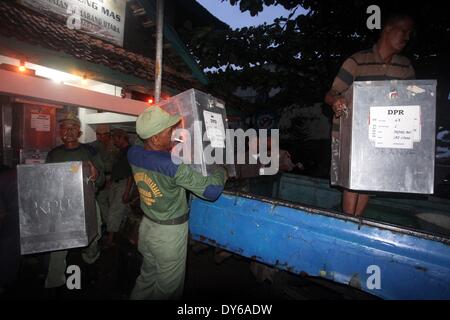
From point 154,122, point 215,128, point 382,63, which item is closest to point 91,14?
point 154,122

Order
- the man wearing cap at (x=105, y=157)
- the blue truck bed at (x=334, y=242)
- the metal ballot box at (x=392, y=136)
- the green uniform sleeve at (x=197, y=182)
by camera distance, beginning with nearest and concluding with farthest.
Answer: the blue truck bed at (x=334, y=242), the metal ballot box at (x=392, y=136), the green uniform sleeve at (x=197, y=182), the man wearing cap at (x=105, y=157)

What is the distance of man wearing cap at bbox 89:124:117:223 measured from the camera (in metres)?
5.19

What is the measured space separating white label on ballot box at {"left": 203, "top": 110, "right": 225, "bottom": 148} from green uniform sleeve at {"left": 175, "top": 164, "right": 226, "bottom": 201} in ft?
1.14

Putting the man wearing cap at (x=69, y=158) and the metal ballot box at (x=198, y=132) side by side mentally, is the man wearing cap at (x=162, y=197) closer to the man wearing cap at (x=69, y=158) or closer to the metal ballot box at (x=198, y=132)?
the metal ballot box at (x=198, y=132)

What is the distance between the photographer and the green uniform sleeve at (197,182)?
2.27 metres

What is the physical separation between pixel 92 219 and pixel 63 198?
0.47 meters

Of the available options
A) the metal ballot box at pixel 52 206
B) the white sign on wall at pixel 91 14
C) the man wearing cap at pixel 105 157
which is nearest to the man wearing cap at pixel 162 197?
the metal ballot box at pixel 52 206

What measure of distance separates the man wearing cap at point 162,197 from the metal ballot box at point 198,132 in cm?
11

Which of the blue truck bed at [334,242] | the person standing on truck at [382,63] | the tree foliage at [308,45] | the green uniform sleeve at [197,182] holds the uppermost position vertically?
the tree foliage at [308,45]

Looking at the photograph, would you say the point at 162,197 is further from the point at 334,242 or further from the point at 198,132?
the point at 334,242

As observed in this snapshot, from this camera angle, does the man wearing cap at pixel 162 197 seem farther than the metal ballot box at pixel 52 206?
No

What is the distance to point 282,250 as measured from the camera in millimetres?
2188

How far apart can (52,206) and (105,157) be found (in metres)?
3.15

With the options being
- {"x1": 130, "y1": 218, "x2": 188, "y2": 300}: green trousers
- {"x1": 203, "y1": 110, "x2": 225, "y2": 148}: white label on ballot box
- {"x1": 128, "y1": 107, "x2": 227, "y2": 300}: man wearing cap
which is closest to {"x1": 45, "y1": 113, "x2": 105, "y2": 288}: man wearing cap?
{"x1": 128, "y1": 107, "x2": 227, "y2": 300}: man wearing cap
